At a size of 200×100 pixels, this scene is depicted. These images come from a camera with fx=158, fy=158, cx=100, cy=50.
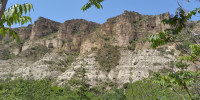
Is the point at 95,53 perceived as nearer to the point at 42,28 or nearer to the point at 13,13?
the point at 42,28

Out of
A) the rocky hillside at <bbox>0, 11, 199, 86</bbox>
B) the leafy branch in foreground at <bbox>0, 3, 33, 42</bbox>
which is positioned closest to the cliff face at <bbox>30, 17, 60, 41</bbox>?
the rocky hillside at <bbox>0, 11, 199, 86</bbox>

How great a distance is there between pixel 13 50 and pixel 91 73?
50.5 m

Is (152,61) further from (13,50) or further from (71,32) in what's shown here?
(13,50)

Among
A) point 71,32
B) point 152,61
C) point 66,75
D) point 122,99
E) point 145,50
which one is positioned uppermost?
point 71,32

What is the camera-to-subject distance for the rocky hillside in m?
46.2

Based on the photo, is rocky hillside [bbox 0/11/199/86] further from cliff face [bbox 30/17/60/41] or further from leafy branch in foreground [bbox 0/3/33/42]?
leafy branch in foreground [bbox 0/3/33/42]

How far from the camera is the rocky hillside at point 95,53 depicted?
46219 millimetres

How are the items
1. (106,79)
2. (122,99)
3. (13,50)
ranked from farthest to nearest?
(13,50) → (106,79) → (122,99)

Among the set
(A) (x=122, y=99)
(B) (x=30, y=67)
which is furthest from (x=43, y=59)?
(A) (x=122, y=99)

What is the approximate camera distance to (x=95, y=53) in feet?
189

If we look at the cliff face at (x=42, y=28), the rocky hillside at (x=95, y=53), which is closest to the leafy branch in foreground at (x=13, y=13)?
the rocky hillside at (x=95, y=53)

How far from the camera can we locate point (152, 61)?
153 ft

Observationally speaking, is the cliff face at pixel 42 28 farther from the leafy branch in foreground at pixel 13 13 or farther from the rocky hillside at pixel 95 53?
the leafy branch in foreground at pixel 13 13

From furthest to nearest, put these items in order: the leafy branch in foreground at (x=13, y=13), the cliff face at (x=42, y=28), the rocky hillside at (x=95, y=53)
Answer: the cliff face at (x=42, y=28) < the rocky hillside at (x=95, y=53) < the leafy branch in foreground at (x=13, y=13)
